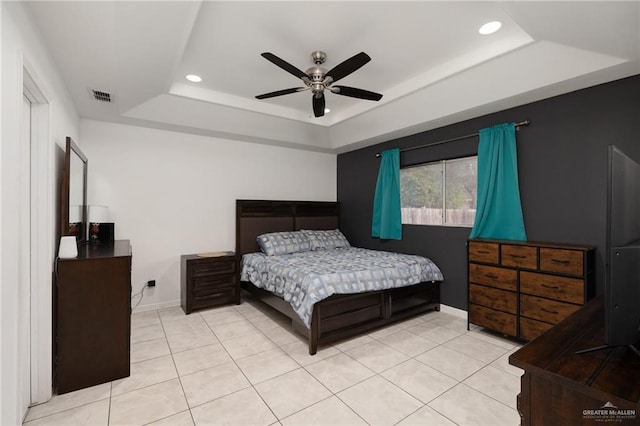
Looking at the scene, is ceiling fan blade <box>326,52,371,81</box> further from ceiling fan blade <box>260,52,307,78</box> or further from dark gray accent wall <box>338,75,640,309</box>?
dark gray accent wall <box>338,75,640,309</box>

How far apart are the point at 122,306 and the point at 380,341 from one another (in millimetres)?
2348

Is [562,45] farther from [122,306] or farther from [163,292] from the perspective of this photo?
[163,292]

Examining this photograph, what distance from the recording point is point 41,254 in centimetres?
204

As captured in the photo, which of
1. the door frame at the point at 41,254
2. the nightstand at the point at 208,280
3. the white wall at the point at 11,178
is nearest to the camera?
the white wall at the point at 11,178

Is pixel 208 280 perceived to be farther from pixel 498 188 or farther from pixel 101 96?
pixel 498 188

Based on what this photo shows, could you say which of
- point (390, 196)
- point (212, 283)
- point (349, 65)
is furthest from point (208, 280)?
point (349, 65)

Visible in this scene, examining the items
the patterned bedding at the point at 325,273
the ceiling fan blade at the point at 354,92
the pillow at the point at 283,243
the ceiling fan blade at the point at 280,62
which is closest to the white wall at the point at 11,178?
the ceiling fan blade at the point at 280,62

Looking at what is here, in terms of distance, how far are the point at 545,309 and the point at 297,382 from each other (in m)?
2.32

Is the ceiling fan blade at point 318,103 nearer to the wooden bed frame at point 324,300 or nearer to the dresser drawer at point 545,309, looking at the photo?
the wooden bed frame at point 324,300

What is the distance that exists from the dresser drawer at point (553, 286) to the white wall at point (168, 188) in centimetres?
364

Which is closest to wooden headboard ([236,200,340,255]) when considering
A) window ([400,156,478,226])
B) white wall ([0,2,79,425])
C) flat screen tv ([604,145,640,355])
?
window ([400,156,478,226])

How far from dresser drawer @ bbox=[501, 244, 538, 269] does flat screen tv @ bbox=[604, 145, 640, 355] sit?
1.92 metres

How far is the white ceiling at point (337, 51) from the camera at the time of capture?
1.90 m

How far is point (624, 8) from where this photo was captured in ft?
5.67
